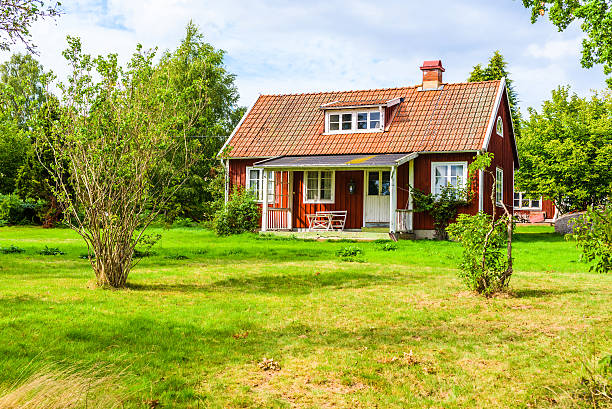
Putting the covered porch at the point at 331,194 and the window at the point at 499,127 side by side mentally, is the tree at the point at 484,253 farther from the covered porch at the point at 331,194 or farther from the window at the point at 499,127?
the window at the point at 499,127

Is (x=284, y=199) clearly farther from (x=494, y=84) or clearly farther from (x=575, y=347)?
(x=575, y=347)

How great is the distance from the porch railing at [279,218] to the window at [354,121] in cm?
379

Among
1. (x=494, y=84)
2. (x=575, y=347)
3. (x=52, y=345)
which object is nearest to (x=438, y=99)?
(x=494, y=84)

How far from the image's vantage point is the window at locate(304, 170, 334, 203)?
74.4 feet

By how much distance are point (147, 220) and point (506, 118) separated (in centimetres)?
1975

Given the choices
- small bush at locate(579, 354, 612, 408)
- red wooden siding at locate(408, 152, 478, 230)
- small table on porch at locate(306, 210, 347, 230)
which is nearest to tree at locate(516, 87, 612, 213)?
red wooden siding at locate(408, 152, 478, 230)

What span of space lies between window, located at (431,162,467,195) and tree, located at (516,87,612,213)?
847 cm

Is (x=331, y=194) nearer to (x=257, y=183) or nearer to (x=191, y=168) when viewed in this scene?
(x=257, y=183)

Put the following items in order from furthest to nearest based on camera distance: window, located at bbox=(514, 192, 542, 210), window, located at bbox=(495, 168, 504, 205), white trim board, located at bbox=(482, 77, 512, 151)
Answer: window, located at bbox=(514, 192, 542, 210)
window, located at bbox=(495, 168, 504, 205)
white trim board, located at bbox=(482, 77, 512, 151)

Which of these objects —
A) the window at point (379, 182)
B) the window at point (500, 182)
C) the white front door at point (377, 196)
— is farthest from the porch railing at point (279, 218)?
the window at point (500, 182)

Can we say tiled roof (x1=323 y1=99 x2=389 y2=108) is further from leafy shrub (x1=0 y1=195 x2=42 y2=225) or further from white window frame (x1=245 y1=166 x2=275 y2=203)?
leafy shrub (x1=0 y1=195 x2=42 y2=225)

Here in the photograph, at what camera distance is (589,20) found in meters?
15.8

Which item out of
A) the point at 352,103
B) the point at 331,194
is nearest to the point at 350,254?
the point at 331,194

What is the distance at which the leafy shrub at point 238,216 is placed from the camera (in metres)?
22.3
